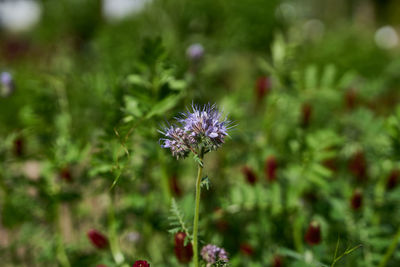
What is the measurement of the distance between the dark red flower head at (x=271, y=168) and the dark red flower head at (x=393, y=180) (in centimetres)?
46

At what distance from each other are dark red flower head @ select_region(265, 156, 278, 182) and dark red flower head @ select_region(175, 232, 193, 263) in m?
0.58

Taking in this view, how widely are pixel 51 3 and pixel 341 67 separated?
33.7ft

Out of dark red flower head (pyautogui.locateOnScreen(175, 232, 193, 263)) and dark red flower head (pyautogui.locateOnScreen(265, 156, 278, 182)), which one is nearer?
dark red flower head (pyautogui.locateOnScreen(175, 232, 193, 263))

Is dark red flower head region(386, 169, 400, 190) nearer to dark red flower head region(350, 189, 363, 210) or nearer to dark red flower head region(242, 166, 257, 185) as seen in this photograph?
dark red flower head region(350, 189, 363, 210)

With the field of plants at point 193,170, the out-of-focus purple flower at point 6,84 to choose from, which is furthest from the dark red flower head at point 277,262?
the out-of-focus purple flower at point 6,84

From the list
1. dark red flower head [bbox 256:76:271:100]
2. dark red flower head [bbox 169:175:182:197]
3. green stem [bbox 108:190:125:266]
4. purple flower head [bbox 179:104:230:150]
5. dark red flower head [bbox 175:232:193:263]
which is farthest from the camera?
dark red flower head [bbox 256:76:271:100]

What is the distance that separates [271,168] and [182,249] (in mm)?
618

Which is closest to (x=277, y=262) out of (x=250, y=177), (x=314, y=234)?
(x=314, y=234)

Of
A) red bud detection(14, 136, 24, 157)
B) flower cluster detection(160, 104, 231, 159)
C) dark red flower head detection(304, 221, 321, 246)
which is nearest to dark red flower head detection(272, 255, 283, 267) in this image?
dark red flower head detection(304, 221, 321, 246)

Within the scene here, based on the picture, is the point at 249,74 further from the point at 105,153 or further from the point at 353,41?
the point at 105,153

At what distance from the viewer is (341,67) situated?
13.8 feet

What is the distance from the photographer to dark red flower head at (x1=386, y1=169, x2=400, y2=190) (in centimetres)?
127

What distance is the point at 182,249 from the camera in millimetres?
842

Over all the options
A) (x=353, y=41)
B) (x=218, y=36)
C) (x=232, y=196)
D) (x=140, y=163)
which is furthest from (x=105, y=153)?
(x=353, y=41)
